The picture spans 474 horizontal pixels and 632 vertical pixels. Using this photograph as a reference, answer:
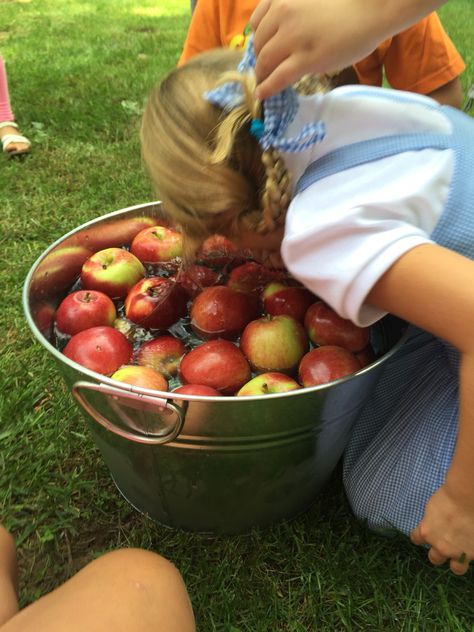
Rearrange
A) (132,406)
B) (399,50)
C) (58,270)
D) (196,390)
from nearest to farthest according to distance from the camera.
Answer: (132,406), (196,390), (58,270), (399,50)

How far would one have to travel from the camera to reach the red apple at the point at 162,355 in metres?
1.12

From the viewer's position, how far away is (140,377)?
1.03 m

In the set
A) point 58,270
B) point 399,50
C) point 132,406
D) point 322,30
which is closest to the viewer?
point 322,30

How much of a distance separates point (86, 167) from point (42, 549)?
5.43ft

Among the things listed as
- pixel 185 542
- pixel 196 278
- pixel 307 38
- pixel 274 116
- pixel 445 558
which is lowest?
pixel 185 542

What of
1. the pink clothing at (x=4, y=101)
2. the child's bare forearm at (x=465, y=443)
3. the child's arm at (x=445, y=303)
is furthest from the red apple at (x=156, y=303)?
the pink clothing at (x=4, y=101)

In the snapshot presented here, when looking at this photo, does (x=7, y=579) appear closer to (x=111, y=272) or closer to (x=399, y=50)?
(x=111, y=272)

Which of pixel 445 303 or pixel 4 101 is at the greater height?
pixel 445 303

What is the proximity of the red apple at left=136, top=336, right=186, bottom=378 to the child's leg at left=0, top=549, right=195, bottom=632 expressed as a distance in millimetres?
328

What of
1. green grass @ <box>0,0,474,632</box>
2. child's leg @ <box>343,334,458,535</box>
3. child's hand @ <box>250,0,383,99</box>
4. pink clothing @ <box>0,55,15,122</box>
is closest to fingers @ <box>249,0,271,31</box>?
child's hand @ <box>250,0,383,99</box>

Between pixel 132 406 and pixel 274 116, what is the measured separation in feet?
1.53

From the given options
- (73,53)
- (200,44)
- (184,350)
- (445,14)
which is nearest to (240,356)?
(184,350)

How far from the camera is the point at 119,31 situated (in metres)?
4.25

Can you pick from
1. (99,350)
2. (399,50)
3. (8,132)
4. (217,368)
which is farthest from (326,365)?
(8,132)
